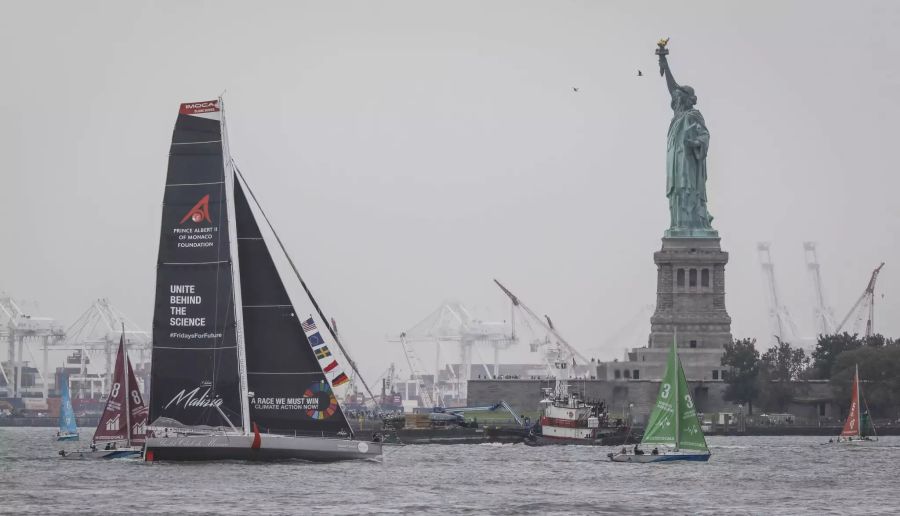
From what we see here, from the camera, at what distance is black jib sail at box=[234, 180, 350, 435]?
297 ft

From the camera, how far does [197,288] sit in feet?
→ 296

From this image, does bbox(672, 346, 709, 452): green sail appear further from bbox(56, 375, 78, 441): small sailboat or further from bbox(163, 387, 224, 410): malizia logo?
bbox(56, 375, 78, 441): small sailboat

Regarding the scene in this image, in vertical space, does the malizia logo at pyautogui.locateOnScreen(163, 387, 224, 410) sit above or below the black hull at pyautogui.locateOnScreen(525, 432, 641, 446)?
above

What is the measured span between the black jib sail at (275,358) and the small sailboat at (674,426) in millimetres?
23649

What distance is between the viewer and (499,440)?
157 metres

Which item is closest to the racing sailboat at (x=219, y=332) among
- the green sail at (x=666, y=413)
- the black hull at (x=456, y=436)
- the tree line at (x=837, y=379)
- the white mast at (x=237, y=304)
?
the white mast at (x=237, y=304)

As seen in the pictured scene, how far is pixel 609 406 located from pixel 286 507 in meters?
121

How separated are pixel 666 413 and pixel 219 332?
28.9 m

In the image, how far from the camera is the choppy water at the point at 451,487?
8044 cm

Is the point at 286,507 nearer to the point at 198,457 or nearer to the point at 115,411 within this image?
the point at 198,457

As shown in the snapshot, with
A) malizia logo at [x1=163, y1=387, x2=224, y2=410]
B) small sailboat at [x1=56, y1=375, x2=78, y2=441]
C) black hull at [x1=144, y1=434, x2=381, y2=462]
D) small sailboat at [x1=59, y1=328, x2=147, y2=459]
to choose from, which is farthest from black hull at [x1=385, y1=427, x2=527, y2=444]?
malizia logo at [x1=163, y1=387, x2=224, y2=410]

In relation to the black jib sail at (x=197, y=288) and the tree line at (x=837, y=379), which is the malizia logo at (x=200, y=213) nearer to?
the black jib sail at (x=197, y=288)

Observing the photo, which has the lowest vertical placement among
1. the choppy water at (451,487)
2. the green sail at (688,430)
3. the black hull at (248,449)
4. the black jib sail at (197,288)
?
the choppy water at (451,487)

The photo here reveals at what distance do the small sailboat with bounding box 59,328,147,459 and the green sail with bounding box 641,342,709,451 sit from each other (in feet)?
86.1
